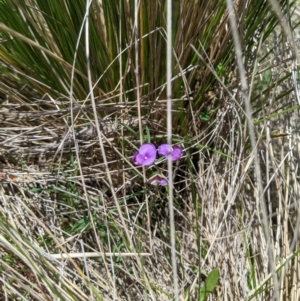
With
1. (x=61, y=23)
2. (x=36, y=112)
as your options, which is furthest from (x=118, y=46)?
(x=36, y=112)

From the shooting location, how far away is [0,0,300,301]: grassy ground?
40.6 inches

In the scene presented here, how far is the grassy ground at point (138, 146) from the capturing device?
3.38 feet

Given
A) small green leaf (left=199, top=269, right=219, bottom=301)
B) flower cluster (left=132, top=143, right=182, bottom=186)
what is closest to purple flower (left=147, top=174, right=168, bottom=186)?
flower cluster (left=132, top=143, right=182, bottom=186)

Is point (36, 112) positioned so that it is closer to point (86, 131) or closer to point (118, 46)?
point (86, 131)

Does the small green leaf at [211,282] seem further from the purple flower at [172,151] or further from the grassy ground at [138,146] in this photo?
the purple flower at [172,151]

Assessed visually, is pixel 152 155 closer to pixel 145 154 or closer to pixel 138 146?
pixel 145 154

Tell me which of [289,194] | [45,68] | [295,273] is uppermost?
[45,68]

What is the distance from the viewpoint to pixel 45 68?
1184 millimetres

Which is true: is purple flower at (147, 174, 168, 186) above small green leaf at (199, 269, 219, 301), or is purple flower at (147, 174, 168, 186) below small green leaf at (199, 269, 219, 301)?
above

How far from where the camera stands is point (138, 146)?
1.14 metres

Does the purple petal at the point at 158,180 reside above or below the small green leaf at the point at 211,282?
above

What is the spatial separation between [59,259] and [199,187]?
0.34 meters

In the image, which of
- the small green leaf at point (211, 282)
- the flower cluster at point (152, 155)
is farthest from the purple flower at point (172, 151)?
the small green leaf at point (211, 282)

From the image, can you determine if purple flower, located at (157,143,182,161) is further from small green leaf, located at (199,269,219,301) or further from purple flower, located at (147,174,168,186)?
small green leaf, located at (199,269,219,301)
